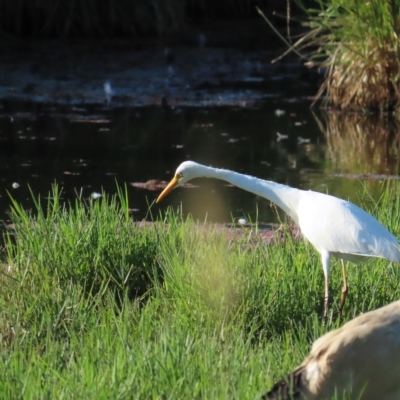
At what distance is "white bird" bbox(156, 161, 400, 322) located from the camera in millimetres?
3719

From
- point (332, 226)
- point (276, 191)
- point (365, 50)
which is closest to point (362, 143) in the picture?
point (365, 50)

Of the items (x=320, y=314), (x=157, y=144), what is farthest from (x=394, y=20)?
(x=320, y=314)

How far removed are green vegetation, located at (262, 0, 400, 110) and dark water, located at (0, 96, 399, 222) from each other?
320 mm

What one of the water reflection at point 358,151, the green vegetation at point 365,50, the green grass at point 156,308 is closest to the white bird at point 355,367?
the green grass at point 156,308

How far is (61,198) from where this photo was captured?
643 centimetres

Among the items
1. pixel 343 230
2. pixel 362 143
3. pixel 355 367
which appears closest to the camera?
pixel 355 367

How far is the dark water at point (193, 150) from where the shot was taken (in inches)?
262

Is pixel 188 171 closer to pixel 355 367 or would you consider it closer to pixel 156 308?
pixel 156 308

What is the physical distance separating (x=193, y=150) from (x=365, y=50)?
200 cm

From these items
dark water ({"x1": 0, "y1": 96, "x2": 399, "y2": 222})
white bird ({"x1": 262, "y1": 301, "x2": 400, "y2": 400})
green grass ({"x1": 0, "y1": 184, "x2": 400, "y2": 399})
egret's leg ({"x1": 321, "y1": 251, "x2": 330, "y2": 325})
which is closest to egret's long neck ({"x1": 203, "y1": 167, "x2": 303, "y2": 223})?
green grass ({"x1": 0, "y1": 184, "x2": 400, "y2": 399})

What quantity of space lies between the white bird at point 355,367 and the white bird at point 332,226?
106 centimetres

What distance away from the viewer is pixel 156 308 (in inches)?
140

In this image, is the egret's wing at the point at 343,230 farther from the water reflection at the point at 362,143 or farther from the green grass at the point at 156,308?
the water reflection at the point at 362,143

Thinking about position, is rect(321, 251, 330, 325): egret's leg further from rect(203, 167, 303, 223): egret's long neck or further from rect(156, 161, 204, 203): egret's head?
rect(156, 161, 204, 203): egret's head
